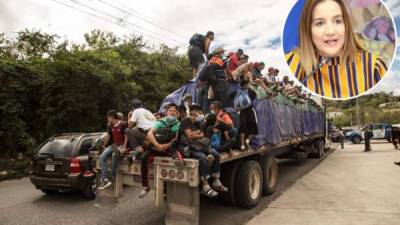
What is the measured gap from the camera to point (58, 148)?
23.5 ft

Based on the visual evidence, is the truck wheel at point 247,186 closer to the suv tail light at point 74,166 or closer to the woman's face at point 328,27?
the suv tail light at point 74,166

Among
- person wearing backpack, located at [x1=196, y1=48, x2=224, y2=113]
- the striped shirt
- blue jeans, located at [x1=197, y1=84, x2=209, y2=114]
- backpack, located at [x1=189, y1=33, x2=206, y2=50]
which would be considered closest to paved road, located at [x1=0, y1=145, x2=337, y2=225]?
blue jeans, located at [x1=197, y1=84, x2=209, y2=114]

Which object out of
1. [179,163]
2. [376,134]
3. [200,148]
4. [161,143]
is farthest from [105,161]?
[376,134]

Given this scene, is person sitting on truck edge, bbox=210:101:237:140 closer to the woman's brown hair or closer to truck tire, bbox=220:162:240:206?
truck tire, bbox=220:162:240:206

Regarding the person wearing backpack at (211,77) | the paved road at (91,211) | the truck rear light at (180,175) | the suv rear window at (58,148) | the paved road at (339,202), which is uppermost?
the person wearing backpack at (211,77)

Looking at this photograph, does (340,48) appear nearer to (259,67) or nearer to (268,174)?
(268,174)

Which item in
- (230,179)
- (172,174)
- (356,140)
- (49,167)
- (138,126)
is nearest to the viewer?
(172,174)

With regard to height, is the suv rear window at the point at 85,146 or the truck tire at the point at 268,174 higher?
the suv rear window at the point at 85,146

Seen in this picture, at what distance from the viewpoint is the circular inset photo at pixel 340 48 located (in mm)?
1883

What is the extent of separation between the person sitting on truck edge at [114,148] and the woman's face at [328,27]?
3.91 metres

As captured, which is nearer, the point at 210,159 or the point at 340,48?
the point at 340,48

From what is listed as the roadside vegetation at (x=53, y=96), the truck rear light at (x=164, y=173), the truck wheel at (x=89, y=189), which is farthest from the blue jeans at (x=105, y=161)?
the roadside vegetation at (x=53, y=96)

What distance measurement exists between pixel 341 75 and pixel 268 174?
17.4ft

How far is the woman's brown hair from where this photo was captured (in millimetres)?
1980
